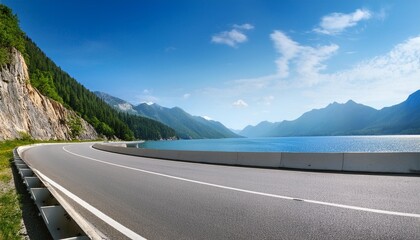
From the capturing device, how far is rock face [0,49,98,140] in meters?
51.7

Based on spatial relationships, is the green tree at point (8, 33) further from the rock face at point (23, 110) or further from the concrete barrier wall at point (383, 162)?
the concrete barrier wall at point (383, 162)

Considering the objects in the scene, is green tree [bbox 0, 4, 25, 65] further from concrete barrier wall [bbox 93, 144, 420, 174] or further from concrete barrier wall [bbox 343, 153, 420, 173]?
concrete barrier wall [bbox 343, 153, 420, 173]

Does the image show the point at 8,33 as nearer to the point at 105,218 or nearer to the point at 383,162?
the point at 105,218

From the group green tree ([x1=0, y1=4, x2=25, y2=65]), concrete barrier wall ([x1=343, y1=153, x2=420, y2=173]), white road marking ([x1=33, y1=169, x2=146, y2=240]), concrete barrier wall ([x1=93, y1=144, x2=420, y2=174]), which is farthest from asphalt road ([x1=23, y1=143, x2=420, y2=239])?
green tree ([x1=0, y1=4, x2=25, y2=65])

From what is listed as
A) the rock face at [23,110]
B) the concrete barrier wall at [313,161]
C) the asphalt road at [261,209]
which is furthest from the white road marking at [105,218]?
the rock face at [23,110]

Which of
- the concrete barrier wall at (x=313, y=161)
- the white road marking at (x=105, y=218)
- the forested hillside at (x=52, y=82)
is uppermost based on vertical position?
the forested hillside at (x=52, y=82)

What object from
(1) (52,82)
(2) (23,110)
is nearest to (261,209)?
(2) (23,110)

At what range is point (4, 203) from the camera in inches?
286

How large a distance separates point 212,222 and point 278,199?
2.32m

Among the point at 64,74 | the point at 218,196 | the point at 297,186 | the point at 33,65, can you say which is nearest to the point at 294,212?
the point at 218,196

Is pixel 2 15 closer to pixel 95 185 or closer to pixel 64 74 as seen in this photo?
pixel 95 185

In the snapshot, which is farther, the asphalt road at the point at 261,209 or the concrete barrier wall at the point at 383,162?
the concrete barrier wall at the point at 383,162

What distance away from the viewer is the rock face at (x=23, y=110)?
51719 mm

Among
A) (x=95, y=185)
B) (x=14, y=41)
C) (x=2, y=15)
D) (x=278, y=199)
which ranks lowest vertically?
(x=95, y=185)
